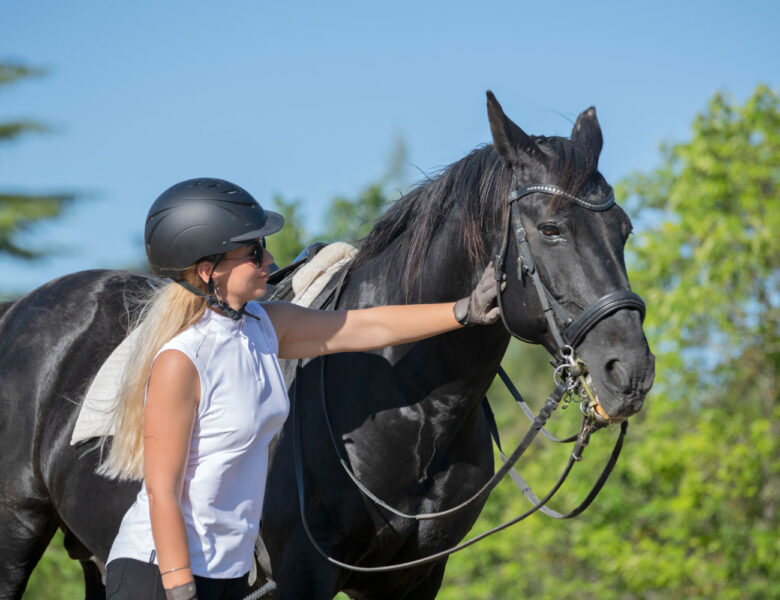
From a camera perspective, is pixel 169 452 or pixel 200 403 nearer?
pixel 169 452

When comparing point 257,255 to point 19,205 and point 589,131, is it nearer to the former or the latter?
point 589,131

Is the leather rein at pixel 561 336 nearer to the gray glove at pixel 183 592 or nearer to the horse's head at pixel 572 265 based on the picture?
the horse's head at pixel 572 265

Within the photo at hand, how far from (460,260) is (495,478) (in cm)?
78

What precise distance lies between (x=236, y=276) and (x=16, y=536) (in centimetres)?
215

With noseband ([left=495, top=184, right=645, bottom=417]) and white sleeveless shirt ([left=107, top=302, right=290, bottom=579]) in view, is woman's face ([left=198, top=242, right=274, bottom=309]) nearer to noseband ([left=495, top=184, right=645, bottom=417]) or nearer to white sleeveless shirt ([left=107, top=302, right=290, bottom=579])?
white sleeveless shirt ([left=107, top=302, right=290, bottom=579])

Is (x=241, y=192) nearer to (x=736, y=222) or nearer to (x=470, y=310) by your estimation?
(x=470, y=310)

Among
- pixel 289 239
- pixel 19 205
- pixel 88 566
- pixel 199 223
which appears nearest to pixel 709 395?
pixel 289 239

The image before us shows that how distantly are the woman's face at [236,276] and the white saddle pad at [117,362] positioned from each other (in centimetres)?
92

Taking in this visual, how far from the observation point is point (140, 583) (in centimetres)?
231

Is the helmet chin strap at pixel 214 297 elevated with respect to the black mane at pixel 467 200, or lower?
lower

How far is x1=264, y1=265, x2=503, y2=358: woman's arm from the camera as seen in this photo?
9.35 feet

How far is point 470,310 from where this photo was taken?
2861mm

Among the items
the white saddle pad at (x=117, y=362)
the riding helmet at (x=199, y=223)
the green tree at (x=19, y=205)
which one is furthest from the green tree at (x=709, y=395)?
the green tree at (x=19, y=205)

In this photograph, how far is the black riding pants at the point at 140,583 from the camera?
230 cm
